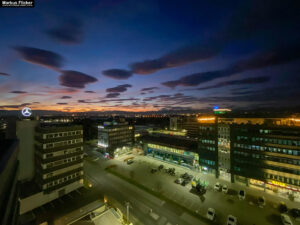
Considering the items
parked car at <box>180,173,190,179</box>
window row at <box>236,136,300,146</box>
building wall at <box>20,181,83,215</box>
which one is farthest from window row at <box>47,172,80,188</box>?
window row at <box>236,136,300,146</box>

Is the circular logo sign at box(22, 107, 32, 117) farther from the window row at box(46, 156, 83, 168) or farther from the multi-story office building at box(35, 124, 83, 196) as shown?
the window row at box(46, 156, 83, 168)

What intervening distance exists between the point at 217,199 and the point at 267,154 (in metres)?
19.6

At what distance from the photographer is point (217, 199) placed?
3528 centimetres

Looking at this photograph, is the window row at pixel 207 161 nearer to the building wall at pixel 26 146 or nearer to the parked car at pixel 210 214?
the parked car at pixel 210 214

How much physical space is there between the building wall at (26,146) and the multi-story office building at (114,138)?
3241 cm

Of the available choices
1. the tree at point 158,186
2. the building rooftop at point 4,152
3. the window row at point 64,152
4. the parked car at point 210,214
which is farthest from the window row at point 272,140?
the building rooftop at point 4,152

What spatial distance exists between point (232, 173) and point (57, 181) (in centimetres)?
5251

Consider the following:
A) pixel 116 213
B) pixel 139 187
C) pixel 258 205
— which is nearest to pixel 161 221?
pixel 116 213

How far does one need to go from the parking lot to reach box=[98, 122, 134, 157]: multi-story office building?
18.9 m

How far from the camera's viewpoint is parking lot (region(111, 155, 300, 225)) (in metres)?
29.5

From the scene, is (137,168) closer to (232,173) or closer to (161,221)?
(161,221)

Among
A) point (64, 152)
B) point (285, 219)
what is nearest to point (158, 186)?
point (285, 219)

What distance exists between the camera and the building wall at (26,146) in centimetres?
3603

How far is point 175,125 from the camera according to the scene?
118125mm
